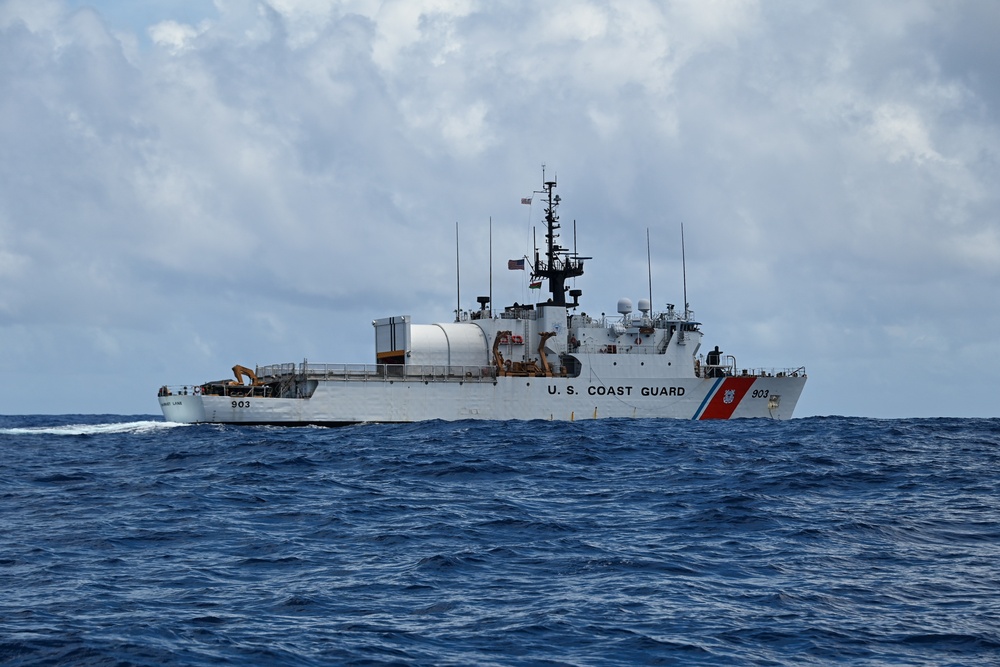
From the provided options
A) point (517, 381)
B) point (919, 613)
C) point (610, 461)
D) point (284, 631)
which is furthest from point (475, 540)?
point (517, 381)

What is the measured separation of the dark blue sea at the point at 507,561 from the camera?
34.0ft

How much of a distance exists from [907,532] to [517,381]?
32620 mm

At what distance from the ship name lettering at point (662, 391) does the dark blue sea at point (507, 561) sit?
910 inches

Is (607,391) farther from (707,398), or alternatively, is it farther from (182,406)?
(182,406)

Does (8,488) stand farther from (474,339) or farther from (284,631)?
(474,339)

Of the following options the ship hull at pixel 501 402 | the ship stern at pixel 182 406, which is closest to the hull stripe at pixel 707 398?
the ship hull at pixel 501 402

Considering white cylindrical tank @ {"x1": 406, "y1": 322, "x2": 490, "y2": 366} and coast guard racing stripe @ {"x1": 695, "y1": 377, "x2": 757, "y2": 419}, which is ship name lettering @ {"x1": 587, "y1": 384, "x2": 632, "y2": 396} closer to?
coast guard racing stripe @ {"x1": 695, "y1": 377, "x2": 757, "y2": 419}

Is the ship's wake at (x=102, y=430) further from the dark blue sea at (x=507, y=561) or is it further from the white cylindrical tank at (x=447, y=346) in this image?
the dark blue sea at (x=507, y=561)

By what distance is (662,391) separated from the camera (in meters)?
50.6

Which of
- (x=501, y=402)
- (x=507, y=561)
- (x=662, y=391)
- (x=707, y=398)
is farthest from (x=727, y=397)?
(x=507, y=561)

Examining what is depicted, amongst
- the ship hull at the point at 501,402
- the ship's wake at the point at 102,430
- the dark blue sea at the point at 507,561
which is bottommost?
the dark blue sea at the point at 507,561

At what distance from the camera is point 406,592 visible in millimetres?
12531

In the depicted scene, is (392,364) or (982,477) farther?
(392,364)

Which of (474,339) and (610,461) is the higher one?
(474,339)
